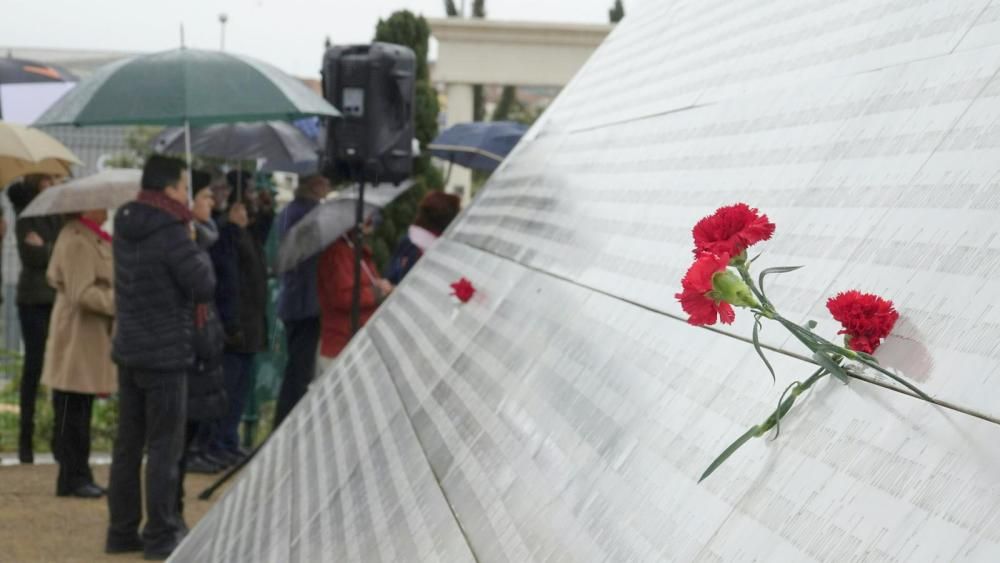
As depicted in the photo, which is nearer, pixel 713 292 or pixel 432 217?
pixel 713 292

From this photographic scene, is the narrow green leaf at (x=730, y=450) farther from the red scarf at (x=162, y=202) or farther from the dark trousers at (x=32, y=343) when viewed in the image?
the dark trousers at (x=32, y=343)

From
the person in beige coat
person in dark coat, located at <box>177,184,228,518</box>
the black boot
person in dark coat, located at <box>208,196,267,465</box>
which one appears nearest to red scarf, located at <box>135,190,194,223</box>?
person in dark coat, located at <box>177,184,228,518</box>

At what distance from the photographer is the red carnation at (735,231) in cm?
129

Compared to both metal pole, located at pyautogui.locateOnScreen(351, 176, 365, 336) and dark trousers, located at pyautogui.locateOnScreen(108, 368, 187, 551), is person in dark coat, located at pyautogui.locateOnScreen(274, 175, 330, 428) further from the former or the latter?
dark trousers, located at pyautogui.locateOnScreen(108, 368, 187, 551)

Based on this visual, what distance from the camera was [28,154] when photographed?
875cm

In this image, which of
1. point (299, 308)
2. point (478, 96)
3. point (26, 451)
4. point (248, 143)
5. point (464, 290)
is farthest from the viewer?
point (478, 96)

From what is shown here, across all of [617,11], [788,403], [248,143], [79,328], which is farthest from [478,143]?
[617,11]

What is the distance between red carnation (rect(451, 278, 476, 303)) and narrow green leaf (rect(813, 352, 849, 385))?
1614mm

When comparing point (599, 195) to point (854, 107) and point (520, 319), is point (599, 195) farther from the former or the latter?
point (854, 107)

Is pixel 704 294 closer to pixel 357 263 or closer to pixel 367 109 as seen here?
pixel 357 263

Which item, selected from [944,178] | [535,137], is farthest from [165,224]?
[944,178]

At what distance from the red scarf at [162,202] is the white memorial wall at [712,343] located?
3516mm

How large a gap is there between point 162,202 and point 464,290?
3748 mm

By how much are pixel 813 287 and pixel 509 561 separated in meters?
0.43
